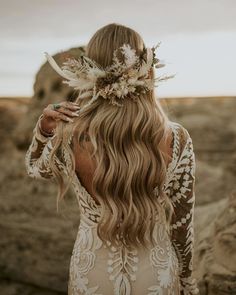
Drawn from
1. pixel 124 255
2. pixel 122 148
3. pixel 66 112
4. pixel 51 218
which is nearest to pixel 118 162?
pixel 122 148

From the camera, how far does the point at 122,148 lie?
211cm

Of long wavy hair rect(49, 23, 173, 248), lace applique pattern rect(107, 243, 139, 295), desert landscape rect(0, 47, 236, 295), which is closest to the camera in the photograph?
long wavy hair rect(49, 23, 173, 248)

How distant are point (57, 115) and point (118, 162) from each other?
0.31 meters

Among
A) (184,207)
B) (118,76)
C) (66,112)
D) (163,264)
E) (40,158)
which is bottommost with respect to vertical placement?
(163,264)

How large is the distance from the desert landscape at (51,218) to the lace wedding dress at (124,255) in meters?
1.70

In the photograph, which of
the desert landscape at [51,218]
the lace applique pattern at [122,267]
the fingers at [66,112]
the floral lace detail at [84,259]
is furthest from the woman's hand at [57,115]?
the desert landscape at [51,218]

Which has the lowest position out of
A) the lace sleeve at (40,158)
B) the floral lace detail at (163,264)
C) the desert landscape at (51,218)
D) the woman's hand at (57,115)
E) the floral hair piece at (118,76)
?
the desert landscape at (51,218)

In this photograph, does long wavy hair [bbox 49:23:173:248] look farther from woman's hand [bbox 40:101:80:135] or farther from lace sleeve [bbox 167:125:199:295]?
lace sleeve [bbox 167:125:199:295]

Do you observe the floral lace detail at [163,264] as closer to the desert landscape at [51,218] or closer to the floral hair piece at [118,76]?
the floral hair piece at [118,76]

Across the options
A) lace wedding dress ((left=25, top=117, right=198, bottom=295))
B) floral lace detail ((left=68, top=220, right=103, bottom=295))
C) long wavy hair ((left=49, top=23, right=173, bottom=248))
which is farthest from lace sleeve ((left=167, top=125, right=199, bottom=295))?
floral lace detail ((left=68, top=220, right=103, bottom=295))

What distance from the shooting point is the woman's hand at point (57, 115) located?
2.14 meters

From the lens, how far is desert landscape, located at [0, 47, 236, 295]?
4.11 m

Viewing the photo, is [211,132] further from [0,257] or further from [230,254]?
[230,254]

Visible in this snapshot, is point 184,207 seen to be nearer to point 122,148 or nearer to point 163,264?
point 163,264
